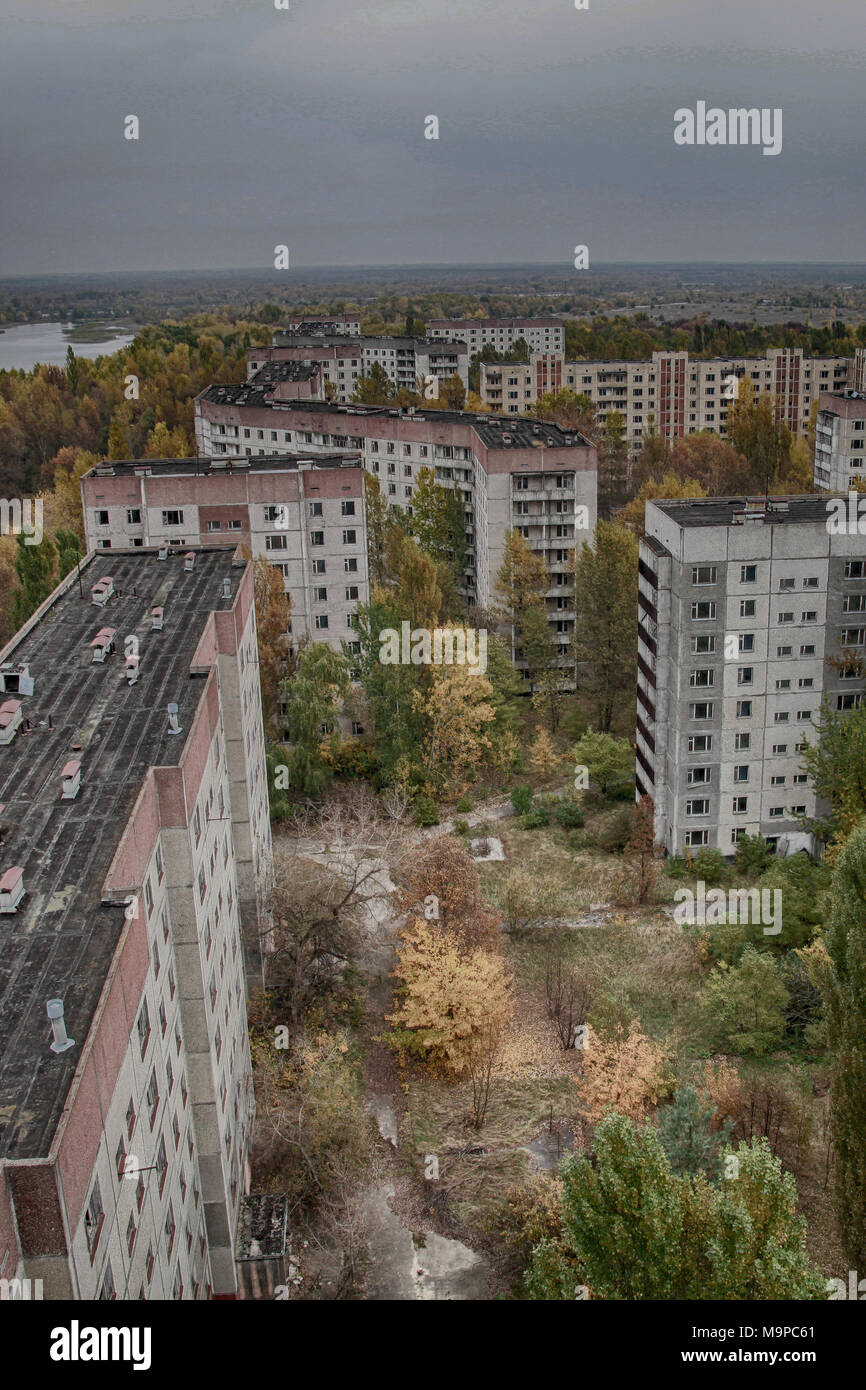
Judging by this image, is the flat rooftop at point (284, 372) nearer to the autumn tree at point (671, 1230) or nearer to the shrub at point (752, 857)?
the shrub at point (752, 857)

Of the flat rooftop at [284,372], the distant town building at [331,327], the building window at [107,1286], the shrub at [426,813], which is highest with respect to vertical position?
the distant town building at [331,327]

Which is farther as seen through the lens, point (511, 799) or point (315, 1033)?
point (511, 799)

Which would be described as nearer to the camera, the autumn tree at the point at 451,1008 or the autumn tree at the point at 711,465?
the autumn tree at the point at 451,1008

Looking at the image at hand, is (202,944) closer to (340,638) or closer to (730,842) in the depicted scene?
(730,842)

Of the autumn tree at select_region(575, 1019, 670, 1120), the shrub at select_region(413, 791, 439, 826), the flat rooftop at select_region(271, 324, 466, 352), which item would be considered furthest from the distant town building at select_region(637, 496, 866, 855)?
the flat rooftop at select_region(271, 324, 466, 352)

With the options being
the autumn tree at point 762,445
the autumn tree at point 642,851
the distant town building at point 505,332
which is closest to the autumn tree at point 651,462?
the autumn tree at point 762,445

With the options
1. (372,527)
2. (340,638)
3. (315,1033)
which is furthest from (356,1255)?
(372,527)
